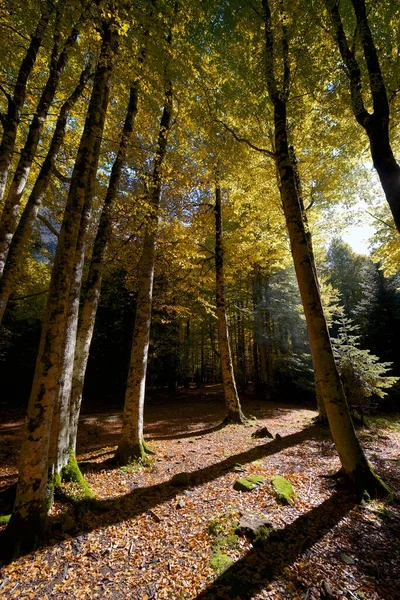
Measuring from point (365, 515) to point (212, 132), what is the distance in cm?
858

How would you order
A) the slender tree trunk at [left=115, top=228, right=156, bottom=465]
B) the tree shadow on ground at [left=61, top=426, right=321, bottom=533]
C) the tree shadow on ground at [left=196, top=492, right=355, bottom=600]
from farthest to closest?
the slender tree trunk at [left=115, top=228, right=156, bottom=465] < the tree shadow on ground at [left=61, top=426, right=321, bottom=533] < the tree shadow on ground at [left=196, top=492, right=355, bottom=600]

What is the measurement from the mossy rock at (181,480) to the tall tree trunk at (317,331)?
276 cm

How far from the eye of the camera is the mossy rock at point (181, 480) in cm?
486

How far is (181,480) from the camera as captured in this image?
4.89 meters

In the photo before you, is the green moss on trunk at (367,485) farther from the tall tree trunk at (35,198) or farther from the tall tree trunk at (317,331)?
the tall tree trunk at (35,198)

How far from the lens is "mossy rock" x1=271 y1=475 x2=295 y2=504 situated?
4.17 meters

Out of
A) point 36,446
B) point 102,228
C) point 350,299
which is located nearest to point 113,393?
point 102,228

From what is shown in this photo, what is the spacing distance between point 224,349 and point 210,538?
21.6 ft

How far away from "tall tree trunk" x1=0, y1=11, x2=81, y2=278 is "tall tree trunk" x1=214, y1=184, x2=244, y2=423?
223 inches

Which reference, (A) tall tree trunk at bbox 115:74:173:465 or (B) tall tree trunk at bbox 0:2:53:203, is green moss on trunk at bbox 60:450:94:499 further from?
(B) tall tree trunk at bbox 0:2:53:203

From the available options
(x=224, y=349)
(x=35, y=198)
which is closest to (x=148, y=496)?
(x=224, y=349)

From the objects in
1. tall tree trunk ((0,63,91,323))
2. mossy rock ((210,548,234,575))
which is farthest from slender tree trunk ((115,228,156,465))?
mossy rock ((210,548,234,575))

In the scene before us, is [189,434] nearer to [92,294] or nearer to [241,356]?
[92,294]

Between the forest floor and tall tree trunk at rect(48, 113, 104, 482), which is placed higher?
tall tree trunk at rect(48, 113, 104, 482)
